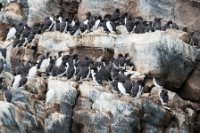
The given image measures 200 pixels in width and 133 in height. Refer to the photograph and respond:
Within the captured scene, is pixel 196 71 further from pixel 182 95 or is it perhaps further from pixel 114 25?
pixel 114 25

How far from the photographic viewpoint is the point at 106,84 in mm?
24375

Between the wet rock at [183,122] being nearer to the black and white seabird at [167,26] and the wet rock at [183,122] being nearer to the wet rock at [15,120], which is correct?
the wet rock at [15,120]

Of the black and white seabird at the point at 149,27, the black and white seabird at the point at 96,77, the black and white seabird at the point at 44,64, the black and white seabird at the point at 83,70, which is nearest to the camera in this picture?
the black and white seabird at the point at 96,77

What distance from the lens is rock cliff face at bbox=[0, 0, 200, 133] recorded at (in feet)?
72.6

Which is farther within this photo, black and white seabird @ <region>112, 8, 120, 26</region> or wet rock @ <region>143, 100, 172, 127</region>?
black and white seabird @ <region>112, 8, 120, 26</region>

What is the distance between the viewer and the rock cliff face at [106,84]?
2214 centimetres

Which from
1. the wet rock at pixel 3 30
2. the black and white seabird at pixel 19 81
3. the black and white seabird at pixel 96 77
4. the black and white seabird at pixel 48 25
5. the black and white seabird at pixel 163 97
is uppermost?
the black and white seabird at pixel 48 25

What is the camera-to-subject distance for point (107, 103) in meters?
22.2

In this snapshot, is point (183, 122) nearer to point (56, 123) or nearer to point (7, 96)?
point (56, 123)

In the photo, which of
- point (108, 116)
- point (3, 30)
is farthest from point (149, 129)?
point (3, 30)

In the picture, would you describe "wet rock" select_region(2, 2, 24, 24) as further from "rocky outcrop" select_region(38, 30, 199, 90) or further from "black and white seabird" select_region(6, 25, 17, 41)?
"rocky outcrop" select_region(38, 30, 199, 90)

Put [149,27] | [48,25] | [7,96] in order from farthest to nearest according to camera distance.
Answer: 1. [48,25]
2. [149,27]
3. [7,96]


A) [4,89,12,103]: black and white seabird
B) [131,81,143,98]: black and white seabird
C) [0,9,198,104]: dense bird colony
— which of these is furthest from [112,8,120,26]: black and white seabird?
[4,89,12,103]: black and white seabird

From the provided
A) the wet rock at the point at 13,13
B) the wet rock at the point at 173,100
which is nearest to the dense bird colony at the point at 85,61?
the wet rock at the point at 173,100
